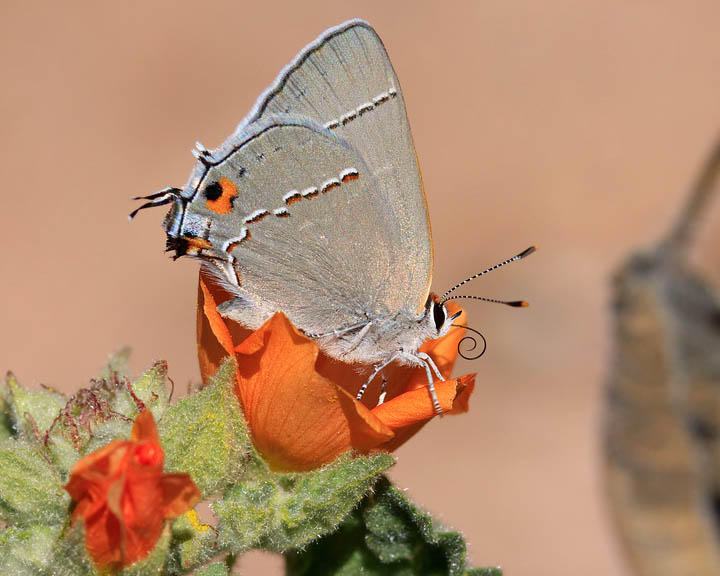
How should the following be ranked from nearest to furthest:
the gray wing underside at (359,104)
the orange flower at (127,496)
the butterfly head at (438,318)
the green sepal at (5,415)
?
1. the orange flower at (127,496)
2. the green sepal at (5,415)
3. the gray wing underside at (359,104)
4. the butterfly head at (438,318)

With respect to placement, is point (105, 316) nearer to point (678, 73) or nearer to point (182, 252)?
point (182, 252)

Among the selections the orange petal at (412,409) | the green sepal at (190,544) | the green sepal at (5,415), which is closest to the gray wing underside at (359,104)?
the orange petal at (412,409)

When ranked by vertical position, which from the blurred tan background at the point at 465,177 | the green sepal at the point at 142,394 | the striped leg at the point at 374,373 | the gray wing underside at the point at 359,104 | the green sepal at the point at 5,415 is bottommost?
the green sepal at the point at 5,415

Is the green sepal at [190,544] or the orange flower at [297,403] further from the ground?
the orange flower at [297,403]

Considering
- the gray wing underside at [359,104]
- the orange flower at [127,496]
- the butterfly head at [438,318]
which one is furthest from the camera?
the butterfly head at [438,318]

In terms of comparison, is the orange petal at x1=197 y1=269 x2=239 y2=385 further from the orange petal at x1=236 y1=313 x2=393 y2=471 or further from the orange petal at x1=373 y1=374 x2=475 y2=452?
the orange petal at x1=373 y1=374 x2=475 y2=452

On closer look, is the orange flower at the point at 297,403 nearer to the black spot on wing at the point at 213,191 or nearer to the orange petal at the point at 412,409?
the orange petal at the point at 412,409

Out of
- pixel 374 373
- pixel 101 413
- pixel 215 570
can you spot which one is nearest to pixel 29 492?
pixel 101 413

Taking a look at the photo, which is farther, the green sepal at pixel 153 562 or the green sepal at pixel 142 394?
the green sepal at pixel 142 394
